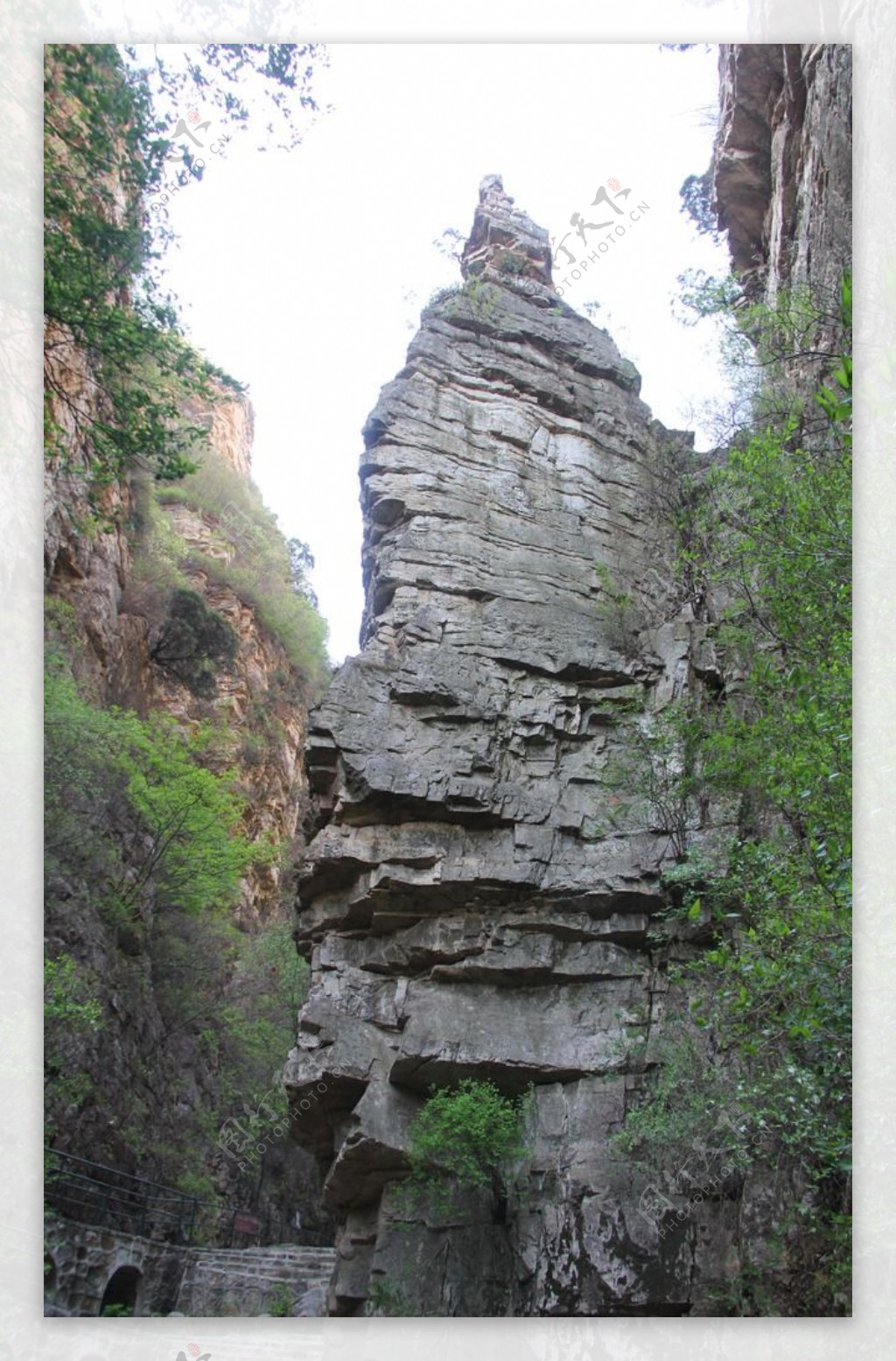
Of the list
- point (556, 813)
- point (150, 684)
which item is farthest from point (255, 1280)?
point (150, 684)

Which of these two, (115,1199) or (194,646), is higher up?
(194,646)

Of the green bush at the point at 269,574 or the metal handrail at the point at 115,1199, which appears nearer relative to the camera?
the metal handrail at the point at 115,1199

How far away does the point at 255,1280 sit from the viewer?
7234 mm

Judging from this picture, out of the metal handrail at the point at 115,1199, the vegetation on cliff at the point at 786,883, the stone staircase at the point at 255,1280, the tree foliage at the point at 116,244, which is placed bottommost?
the stone staircase at the point at 255,1280

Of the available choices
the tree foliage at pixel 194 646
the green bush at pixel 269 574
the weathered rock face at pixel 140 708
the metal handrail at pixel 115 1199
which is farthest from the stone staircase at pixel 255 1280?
the green bush at pixel 269 574

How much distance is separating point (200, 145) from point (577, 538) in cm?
495

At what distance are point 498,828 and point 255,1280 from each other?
3.50 metres

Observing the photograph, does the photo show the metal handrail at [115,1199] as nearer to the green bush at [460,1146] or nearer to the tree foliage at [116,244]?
the green bush at [460,1146]

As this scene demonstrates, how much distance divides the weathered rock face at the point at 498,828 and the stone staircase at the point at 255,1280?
40 centimetres

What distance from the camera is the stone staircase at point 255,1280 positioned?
6.16 metres

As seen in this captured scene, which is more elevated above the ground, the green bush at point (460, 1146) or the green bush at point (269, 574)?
the green bush at point (269, 574)

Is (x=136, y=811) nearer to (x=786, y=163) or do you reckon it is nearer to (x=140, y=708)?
(x=140, y=708)

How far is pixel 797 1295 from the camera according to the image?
546 cm

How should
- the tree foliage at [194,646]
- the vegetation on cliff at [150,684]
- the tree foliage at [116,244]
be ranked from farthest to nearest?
the tree foliage at [194,646] → the vegetation on cliff at [150,684] → the tree foliage at [116,244]
